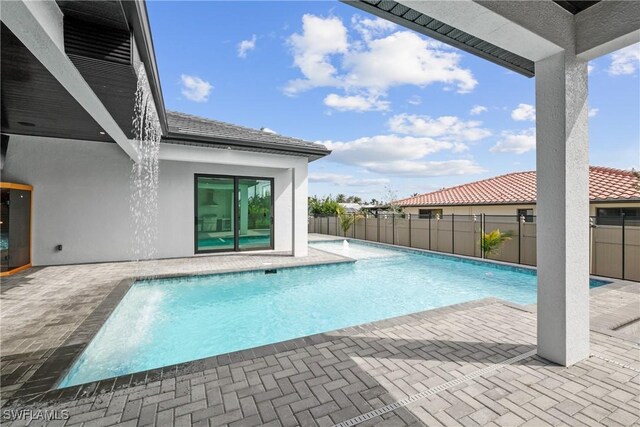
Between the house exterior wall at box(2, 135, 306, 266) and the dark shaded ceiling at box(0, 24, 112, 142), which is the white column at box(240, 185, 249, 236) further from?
the dark shaded ceiling at box(0, 24, 112, 142)

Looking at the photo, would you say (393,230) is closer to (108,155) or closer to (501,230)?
(501,230)

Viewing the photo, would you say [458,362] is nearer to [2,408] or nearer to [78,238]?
[2,408]

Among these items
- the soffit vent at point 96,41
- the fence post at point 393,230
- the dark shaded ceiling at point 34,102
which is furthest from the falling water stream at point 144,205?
the fence post at point 393,230

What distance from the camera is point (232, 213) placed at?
1046 cm

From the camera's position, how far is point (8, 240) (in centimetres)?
707

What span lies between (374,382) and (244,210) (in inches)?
346

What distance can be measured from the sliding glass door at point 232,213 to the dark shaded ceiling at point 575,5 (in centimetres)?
927

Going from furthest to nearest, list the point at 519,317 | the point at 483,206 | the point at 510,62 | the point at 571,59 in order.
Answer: the point at 483,206 → the point at 519,317 → the point at 510,62 → the point at 571,59

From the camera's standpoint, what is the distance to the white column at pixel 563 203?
9.24ft

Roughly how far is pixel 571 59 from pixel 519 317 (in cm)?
345

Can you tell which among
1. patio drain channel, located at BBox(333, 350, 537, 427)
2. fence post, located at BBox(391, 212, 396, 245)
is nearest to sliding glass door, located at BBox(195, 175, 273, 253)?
fence post, located at BBox(391, 212, 396, 245)

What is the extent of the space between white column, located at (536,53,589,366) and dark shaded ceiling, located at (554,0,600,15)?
48cm

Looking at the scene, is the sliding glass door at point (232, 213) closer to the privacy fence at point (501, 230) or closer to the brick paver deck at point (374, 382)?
the brick paver deck at point (374, 382)

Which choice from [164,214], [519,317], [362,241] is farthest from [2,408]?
[362,241]
